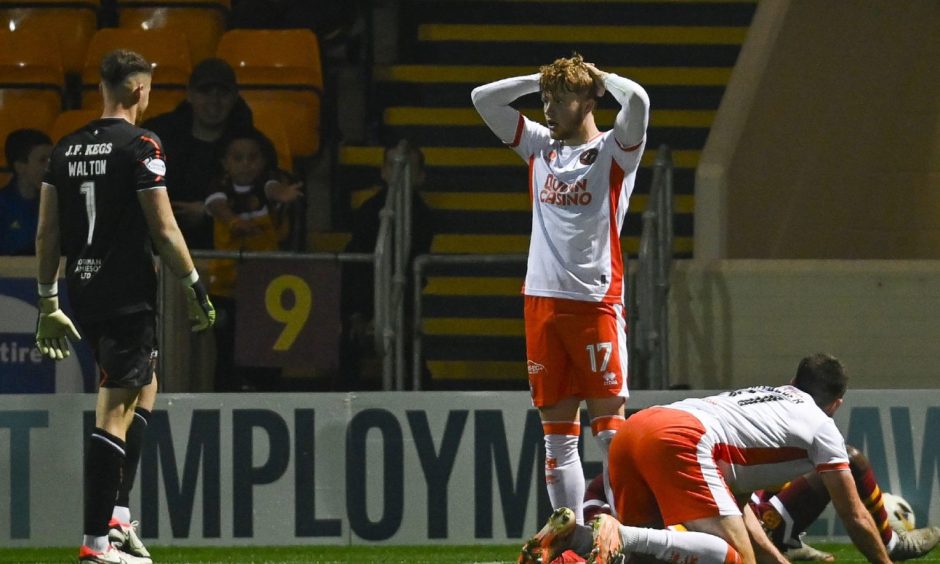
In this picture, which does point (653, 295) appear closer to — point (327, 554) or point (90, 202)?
point (327, 554)

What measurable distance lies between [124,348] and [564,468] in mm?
1666

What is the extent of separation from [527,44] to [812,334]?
11.8ft

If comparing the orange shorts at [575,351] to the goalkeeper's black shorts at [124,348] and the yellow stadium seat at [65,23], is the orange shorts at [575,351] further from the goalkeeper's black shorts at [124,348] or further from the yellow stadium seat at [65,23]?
the yellow stadium seat at [65,23]

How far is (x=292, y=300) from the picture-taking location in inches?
383

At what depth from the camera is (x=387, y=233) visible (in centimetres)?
962

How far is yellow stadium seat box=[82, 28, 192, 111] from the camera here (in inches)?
477

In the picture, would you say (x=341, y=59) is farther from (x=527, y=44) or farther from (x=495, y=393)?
(x=495, y=393)

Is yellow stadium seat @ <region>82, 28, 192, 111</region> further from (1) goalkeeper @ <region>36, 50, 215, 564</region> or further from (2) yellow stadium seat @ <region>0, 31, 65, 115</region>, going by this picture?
(1) goalkeeper @ <region>36, 50, 215, 564</region>

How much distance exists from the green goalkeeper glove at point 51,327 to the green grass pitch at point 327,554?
1239 mm

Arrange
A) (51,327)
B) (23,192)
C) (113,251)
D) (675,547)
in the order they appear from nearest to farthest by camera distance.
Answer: (675,547) < (113,251) < (51,327) < (23,192)

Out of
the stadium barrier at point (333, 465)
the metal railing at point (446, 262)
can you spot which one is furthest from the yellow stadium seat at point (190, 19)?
the stadium barrier at point (333, 465)

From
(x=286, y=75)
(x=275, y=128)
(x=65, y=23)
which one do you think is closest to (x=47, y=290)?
(x=275, y=128)

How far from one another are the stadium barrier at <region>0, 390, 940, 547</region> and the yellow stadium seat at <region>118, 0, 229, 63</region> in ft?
14.9

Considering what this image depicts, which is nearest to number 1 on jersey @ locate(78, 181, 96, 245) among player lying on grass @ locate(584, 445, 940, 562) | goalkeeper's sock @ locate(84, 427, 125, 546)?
goalkeeper's sock @ locate(84, 427, 125, 546)
